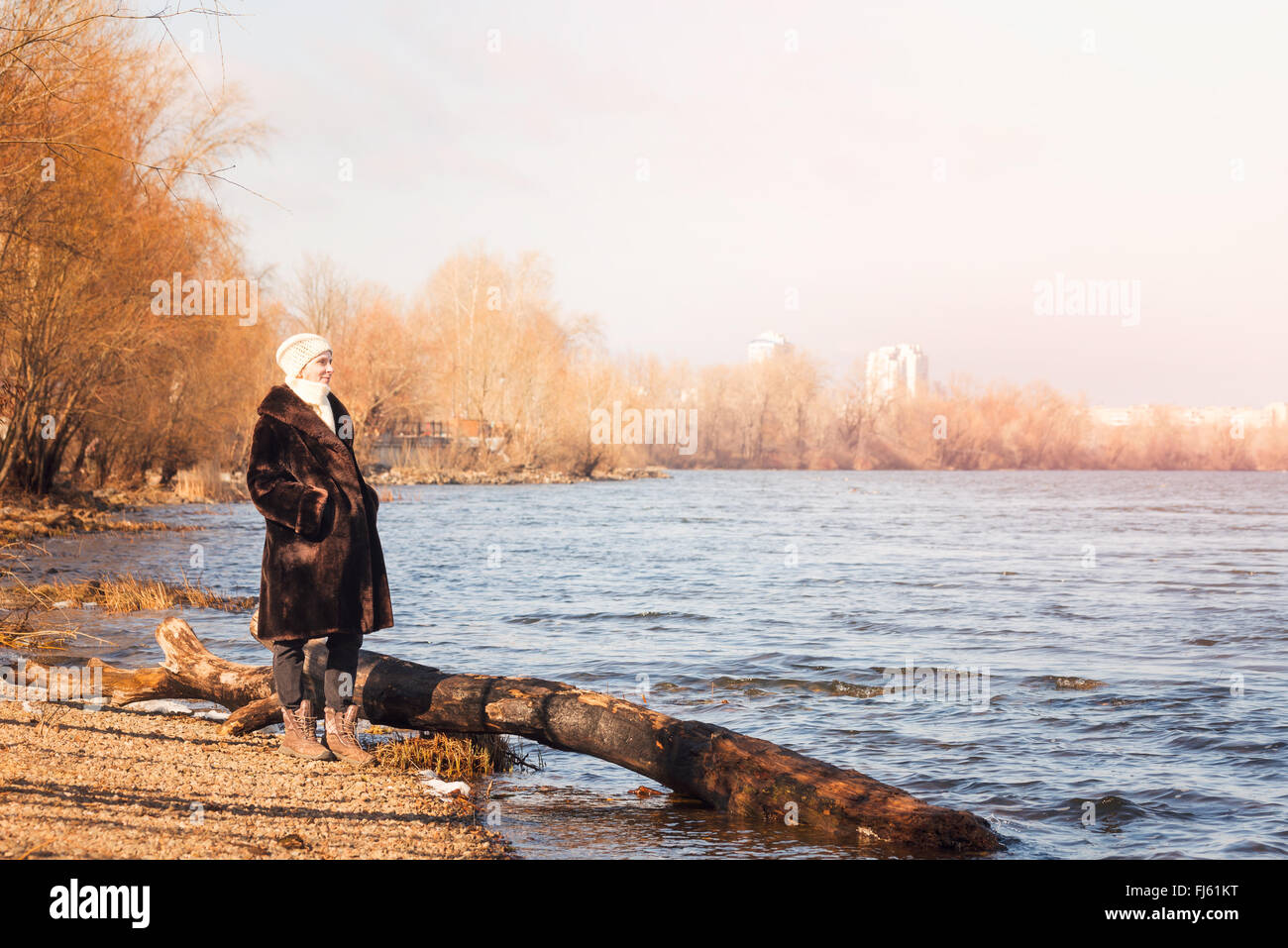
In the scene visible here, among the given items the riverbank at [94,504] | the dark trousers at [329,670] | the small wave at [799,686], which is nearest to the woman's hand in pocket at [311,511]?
the dark trousers at [329,670]

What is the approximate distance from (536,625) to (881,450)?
92.1m

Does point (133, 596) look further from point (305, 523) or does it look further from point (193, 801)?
point (193, 801)

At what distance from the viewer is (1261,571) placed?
22094 mm

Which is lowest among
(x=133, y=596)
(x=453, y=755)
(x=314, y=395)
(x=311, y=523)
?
(x=453, y=755)

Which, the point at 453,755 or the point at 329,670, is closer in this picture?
the point at 329,670

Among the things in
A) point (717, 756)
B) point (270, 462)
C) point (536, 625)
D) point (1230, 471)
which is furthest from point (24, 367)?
point (1230, 471)

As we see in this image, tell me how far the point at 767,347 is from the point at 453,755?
437 ft

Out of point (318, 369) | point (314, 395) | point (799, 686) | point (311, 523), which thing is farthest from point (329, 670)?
point (799, 686)

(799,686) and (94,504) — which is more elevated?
(94,504)

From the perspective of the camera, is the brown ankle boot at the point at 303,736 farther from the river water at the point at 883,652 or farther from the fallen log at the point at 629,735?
the river water at the point at 883,652

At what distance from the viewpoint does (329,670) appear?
20.6ft

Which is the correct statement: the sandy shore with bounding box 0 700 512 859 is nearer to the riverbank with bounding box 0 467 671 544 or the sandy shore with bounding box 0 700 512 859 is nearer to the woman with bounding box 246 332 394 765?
the woman with bounding box 246 332 394 765

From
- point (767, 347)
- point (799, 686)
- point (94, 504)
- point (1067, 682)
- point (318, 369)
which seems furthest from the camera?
point (767, 347)
